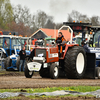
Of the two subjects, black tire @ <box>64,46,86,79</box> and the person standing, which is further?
the person standing

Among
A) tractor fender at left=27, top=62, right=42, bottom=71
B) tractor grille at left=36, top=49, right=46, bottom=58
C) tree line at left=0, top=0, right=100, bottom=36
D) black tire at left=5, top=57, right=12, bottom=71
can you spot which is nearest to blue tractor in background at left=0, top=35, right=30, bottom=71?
black tire at left=5, top=57, right=12, bottom=71

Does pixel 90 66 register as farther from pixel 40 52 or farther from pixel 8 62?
pixel 8 62

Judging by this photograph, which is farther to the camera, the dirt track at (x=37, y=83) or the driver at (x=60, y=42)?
the driver at (x=60, y=42)

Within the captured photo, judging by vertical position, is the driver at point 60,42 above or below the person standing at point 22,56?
above

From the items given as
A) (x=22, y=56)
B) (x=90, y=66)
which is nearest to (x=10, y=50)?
(x=22, y=56)

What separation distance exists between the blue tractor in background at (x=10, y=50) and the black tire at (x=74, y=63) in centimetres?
757

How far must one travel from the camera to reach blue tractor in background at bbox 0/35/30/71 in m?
22.6

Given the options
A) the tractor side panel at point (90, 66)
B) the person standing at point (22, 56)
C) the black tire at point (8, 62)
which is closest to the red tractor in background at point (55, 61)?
the tractor side panel at point (90, 66)

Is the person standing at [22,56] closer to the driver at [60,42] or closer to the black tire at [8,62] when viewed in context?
the black tire at [8,62]

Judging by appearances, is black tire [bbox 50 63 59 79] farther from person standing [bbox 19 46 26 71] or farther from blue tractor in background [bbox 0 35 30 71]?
blue tractor in background [bbox 0 35 30 71]

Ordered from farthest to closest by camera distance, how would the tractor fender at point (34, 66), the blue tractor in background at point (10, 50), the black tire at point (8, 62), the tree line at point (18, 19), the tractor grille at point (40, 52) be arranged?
the tree line at point (18, 19) < the blue tractor in background at point (10, 50) < the black tire at point (8, 62) < the tractor grille at point (40, 52) < the tractor fender at point (34, 66)

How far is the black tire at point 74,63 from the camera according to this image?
15.0 meters

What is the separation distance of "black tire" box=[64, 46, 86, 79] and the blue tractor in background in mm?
7569

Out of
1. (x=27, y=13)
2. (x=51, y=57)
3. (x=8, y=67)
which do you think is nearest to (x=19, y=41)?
(x=8, y=67)
